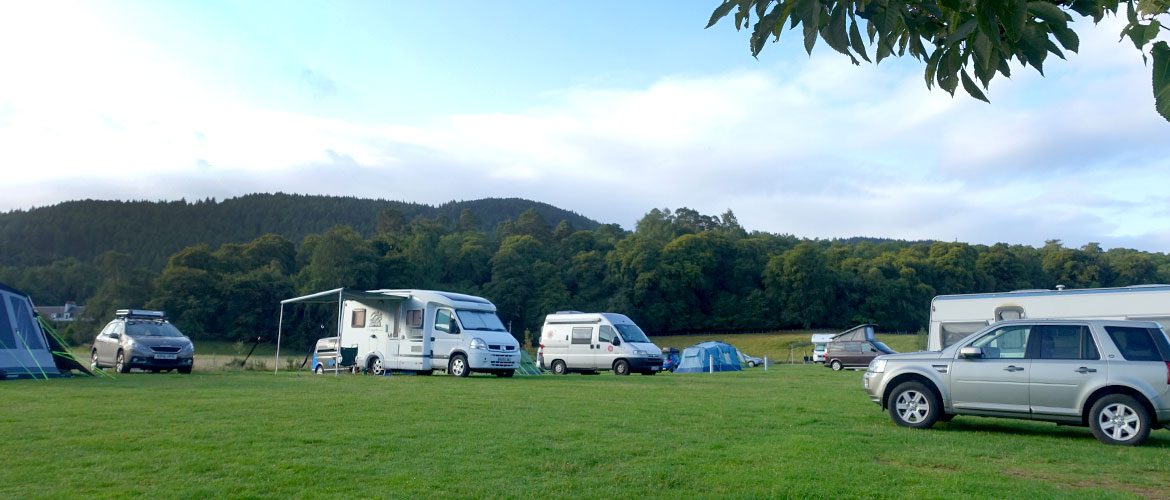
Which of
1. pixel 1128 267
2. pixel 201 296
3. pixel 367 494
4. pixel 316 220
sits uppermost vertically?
pixel 316 220

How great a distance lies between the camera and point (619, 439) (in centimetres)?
940

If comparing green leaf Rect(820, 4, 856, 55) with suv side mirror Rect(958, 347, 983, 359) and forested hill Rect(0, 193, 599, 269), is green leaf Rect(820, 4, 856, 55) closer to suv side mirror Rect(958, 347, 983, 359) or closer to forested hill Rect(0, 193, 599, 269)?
suv side mirror Rect(958, 347, 983, 359)

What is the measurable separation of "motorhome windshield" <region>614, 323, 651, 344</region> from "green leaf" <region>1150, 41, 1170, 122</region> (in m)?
25.1

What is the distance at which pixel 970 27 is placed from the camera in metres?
3.39

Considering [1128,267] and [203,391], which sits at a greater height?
[1128,267]

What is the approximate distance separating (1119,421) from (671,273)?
266ft

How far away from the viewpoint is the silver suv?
33.0 ft

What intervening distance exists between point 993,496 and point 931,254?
3873 inches

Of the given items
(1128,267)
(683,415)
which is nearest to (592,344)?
(683,415)

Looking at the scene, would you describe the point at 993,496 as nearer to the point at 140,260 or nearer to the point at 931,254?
the point at 931,254

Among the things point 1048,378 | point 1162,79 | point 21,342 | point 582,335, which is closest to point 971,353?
point 1048,378

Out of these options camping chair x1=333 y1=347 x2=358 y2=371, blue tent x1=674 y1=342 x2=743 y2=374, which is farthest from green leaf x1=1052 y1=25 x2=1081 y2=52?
blue tent x1=674 y1=342 x2=743 y2=374

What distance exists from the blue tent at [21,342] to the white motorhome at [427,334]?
244 inches

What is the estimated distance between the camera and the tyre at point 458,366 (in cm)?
2333
